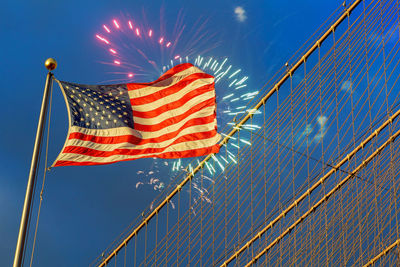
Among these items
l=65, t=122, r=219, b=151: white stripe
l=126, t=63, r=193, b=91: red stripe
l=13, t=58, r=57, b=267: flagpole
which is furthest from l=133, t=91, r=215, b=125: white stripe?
l=13, t=58, r=57, b=267: flagpole

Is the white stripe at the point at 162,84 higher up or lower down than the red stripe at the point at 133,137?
higher up

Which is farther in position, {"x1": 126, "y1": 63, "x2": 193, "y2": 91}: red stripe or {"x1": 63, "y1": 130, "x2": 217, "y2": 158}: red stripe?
{"x1": 126, "y1": 63, "x2": 193, "y2": 91}: red stripe

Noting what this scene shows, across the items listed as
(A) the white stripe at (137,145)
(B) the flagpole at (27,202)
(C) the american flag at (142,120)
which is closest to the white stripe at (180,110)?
(C) the american flag at (142,120)

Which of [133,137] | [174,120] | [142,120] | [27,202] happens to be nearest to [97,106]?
[133,137]

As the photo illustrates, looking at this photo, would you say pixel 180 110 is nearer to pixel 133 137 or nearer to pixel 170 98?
pixel 170 98

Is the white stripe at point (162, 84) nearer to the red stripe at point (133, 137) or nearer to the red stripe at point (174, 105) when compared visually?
the red stripe at point (174, 105)

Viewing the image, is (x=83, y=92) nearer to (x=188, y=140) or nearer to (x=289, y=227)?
(x=188, y=140)

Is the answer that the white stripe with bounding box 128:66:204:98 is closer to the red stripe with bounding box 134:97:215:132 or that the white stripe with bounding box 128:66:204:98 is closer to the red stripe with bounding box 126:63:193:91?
the red stripe with bounding box 126:63:193:91

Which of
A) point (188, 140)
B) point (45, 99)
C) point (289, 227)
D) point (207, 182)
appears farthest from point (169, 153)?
point (207, 182)
